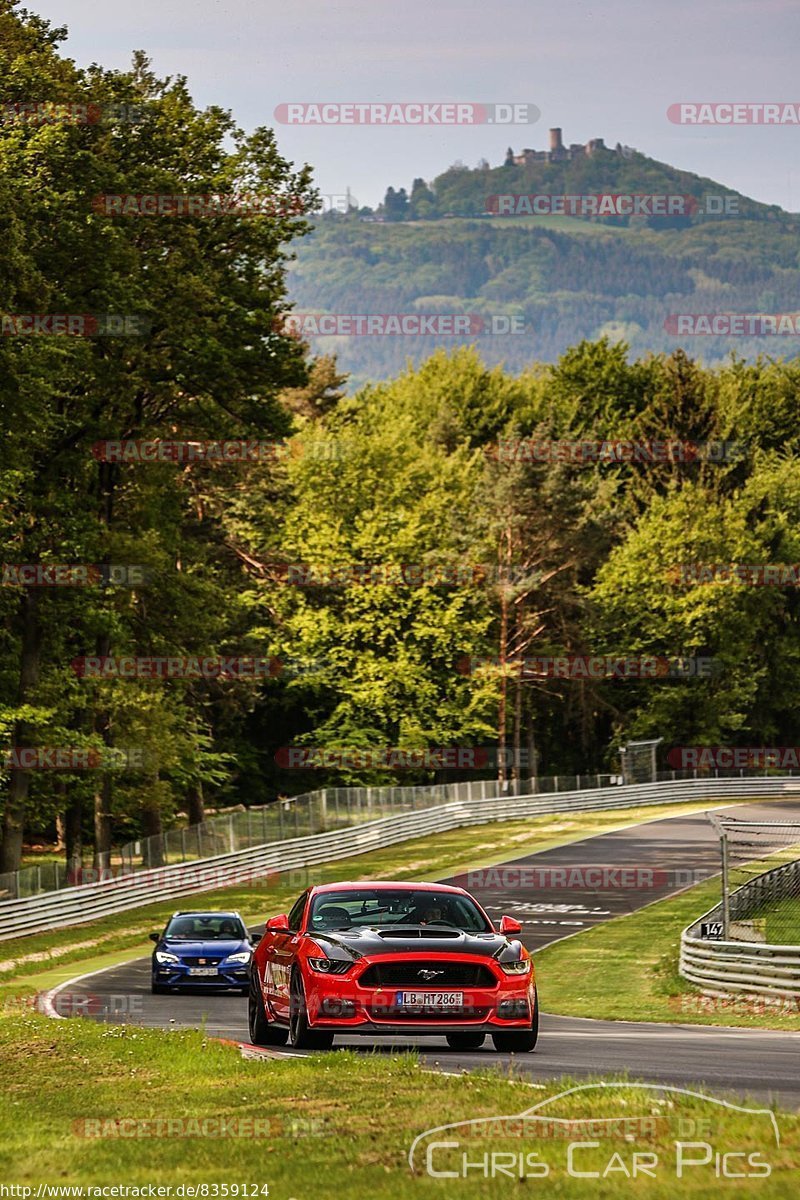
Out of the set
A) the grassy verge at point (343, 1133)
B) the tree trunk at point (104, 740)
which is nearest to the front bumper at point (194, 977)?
the grassy verge at point (343, 1133)

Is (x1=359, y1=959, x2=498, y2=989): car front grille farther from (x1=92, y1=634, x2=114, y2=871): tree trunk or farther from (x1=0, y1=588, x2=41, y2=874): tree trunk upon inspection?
(x1=92, y1=634, x2=114, y2=871): tree trunk

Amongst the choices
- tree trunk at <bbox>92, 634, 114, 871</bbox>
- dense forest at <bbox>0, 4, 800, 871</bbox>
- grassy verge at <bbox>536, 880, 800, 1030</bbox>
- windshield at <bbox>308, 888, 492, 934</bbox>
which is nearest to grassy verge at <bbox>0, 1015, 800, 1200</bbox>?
windshield at <bbox>308, 888, 492, 934</bbox>

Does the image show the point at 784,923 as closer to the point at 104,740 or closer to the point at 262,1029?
the point at 262,1029

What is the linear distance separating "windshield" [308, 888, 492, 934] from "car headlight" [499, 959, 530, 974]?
1.95 ft

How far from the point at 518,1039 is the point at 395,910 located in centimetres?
146

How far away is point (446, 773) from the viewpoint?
89.6 metres

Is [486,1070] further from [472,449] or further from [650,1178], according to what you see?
[472,449]

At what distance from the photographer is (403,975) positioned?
13.7 metres

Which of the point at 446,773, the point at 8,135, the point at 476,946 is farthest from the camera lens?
the point at 446,773

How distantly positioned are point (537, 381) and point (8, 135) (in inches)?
2909

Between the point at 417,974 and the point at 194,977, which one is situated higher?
the point at 417,974

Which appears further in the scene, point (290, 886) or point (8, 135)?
point (290, 886)

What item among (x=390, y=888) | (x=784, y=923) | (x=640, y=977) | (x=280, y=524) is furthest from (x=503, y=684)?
(x=390, y=888)

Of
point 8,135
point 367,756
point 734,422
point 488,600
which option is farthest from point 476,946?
point 734,422
